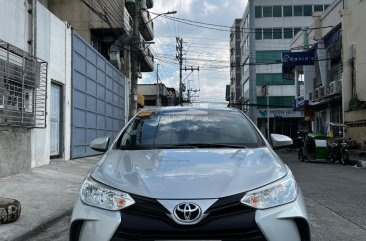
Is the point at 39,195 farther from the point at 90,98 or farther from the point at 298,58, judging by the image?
the point at 298,58

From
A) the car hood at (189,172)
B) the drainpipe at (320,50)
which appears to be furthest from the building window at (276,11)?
the car hood at (189,172)

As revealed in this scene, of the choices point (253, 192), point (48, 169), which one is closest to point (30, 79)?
point (48, 169)

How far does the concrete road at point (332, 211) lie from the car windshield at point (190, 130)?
5.75 ft

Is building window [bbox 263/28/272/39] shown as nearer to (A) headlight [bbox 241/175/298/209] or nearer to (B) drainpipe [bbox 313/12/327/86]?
(B) drainpipe [bbox 313/12/327/86]

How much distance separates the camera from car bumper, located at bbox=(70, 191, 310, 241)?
3428mm

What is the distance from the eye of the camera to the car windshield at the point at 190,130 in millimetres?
4957

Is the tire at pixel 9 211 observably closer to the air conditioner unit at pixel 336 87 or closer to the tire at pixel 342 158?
the tire at pixel 342 158

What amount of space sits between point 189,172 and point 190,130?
1397mm

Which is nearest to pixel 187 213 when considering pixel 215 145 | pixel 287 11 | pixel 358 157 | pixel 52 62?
pixel 215 145

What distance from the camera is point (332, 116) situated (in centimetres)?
3378

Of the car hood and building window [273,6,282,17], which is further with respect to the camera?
building window [273,6,282,17]

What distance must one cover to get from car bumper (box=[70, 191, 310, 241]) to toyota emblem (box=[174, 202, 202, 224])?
5 cm

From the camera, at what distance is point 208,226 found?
3.43m

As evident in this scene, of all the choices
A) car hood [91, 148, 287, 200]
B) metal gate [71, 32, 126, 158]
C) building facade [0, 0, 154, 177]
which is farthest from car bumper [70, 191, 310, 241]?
metal gate [71, 32, 126, 158]
